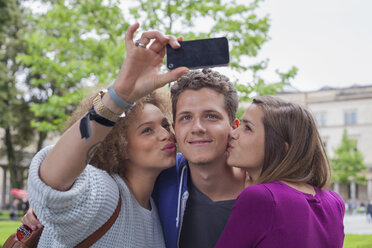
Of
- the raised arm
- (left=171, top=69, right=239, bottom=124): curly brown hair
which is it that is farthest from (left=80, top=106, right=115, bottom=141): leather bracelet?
(left=171, top=69, right=239, bottom=124): curly brown hair

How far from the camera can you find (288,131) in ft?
7.46

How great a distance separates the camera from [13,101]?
19.6 metres

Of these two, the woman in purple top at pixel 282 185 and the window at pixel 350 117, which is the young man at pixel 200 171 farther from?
the window at pixel 350 117

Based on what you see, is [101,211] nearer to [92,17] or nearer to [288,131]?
[288,131]

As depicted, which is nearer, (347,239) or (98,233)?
(98,233)

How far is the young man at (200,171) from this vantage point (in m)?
2.86

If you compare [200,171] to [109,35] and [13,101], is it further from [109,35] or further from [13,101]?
[13,101]

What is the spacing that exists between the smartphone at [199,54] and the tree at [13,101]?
16006mm

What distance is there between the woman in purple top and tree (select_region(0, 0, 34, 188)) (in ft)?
53.0

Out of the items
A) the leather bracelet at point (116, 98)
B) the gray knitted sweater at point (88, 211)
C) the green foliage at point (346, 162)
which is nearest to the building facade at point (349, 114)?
the green foliage at point (346, 162)

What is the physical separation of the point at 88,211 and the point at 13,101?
19278mm

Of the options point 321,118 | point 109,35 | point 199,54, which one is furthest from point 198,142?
point 321,118

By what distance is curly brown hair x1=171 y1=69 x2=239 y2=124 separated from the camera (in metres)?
3.11

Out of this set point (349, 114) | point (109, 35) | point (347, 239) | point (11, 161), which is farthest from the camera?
point (349, 114)
